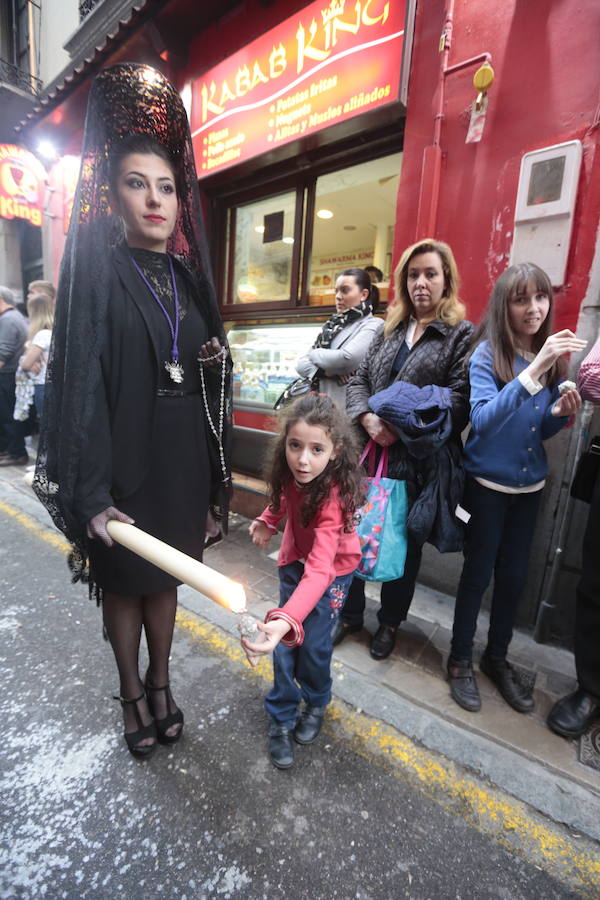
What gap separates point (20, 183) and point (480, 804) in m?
9.82

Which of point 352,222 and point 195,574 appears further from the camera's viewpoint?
→ point 352,222

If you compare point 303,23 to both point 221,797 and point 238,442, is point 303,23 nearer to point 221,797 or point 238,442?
point 238,442

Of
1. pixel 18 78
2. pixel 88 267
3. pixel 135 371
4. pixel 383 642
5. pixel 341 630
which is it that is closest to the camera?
pixel 88 267

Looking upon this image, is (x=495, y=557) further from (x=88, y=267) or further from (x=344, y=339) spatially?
(x=88, y=267)

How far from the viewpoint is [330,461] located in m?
1.71

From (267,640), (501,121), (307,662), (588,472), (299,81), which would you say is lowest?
(307,662)

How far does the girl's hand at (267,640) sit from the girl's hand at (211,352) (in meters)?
0.96

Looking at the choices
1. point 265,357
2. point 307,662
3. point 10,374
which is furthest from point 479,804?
point 10,374

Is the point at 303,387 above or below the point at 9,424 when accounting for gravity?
above

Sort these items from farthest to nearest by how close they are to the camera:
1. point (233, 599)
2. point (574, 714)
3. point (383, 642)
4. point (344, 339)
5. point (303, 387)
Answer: point (303, 387)
point (344, 339)
point (383, 642)
point (574, 714)
point (233, 599)

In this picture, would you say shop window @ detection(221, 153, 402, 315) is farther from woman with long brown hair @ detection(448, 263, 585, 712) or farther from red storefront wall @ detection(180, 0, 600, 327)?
woman with long brown hair @ detection(448, 263, 585, 712)

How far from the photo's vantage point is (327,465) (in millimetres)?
1700

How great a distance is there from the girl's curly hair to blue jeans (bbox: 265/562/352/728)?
31 centimetres

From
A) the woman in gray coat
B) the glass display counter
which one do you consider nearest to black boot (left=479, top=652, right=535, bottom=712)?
the woman in gray coat
